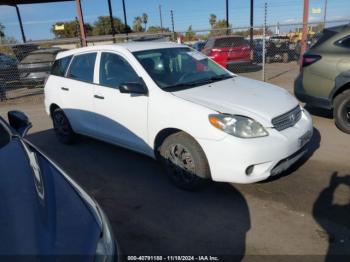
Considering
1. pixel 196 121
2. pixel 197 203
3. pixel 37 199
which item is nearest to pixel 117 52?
pixel 196 121

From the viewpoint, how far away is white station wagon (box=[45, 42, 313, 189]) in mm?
3717

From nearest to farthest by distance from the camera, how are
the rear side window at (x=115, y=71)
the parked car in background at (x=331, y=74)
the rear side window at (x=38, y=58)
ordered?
the rear side window at (x=115, y=71) → the parked car in background at (x=331, y=74) → the rear side window at (x=38, y=58)

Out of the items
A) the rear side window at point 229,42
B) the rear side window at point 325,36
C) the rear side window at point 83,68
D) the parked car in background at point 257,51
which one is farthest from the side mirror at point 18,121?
the parked car in background at point 257,51

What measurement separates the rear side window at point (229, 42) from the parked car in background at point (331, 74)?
8.65 metres

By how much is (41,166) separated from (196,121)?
5.93ft

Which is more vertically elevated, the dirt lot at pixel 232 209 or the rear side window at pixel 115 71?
the rear side window at pixel 115 71

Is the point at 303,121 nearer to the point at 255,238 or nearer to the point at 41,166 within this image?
the point at 255,238

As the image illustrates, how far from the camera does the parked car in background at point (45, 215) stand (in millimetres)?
1720

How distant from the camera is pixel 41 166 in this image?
2488 mm

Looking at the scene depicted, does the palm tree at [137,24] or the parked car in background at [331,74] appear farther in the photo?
the palm tree at [137,24]

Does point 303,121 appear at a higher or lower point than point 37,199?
lower

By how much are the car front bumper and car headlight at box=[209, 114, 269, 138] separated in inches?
2.4

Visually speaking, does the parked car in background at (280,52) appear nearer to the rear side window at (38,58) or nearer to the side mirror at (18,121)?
the rear side window at (38,58)

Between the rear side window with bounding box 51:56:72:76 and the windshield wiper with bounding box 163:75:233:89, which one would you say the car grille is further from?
the rear side window with bounding box 51:56:72:76
